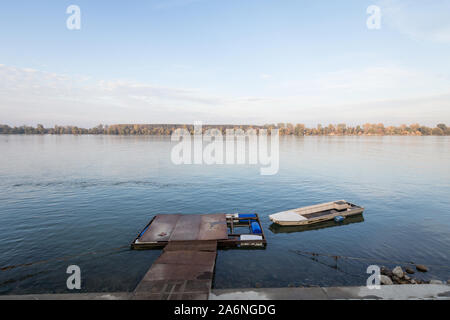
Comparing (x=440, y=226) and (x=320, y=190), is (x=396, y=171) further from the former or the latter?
(x=440, y=226)

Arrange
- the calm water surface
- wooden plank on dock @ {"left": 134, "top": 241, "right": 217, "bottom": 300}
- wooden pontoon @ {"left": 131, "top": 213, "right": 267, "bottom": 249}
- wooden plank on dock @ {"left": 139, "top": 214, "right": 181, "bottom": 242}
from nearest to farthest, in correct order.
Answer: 1. wooden plank on dock @ {"left": 134, "top": 241, "right": 217, "bottom": 300}
2. the calm water surface
3. wooden pontoon @ {"left": 131, "top": 213, "right": 267, "bottom": 249}
4. wooden plank on dock @ {"left": 139, "top": 214, "right": 181, "bottom": 242}

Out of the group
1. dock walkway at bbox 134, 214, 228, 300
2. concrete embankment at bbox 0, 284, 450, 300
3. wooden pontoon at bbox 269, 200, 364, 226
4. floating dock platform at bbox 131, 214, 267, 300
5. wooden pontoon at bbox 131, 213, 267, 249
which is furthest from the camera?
wooden pontoon at bbox 269, 200, 364, 226

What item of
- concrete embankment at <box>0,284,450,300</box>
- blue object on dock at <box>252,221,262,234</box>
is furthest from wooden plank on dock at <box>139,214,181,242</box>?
blue object on dock at <box>252,221,262,234</box>

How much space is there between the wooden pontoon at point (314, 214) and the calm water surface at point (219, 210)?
1900 millimetres

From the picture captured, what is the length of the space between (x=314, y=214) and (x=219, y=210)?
16.3m

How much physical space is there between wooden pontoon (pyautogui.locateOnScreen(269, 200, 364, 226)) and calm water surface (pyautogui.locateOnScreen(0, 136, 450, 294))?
1.90 m

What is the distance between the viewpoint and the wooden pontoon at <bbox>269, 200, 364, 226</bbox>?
3453 centimetres

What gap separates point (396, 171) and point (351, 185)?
105 feet

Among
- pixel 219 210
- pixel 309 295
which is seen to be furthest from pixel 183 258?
pixel 219 210

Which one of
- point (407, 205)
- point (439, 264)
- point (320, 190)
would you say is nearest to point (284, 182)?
point (320, 190)

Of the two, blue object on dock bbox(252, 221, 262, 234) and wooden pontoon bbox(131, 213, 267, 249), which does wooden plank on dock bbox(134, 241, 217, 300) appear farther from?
blue object on dock bbox(252, 221, 262, 234)

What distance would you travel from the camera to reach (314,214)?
3912 cm

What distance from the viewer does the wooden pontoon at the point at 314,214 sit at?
34531mm

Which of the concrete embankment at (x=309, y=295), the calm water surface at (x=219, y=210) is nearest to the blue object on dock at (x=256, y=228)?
the calm water surface at (x=219, y=210)
